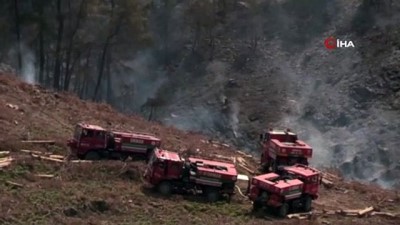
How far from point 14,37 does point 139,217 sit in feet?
89.4

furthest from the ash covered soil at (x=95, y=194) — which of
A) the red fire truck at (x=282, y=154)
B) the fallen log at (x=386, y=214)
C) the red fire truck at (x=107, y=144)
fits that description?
the red fire truck at (x=282, y=154)

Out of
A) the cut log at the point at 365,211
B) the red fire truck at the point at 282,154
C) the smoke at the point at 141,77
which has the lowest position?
the cut log at the point at 365,211

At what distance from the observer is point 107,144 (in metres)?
21.2

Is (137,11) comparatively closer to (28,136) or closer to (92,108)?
(92,108)

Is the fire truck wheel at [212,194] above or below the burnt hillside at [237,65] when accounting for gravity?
below

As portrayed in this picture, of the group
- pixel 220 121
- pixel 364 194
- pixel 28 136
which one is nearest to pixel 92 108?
pixel 28 136

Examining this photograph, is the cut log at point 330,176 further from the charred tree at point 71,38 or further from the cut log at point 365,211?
the charred tree at point 71,38

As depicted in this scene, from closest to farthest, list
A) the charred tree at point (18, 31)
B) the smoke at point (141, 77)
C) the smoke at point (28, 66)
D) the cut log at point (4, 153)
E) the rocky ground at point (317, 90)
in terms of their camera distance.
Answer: the cut log at point (4, 153)
the rocky ground at point (317, 90)
the charred tree at point (18, 31)
the smoke at point (28, 66)
the smoke at point (141, 77)

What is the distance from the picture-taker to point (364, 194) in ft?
75.9

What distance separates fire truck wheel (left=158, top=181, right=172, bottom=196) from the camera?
19.1 m

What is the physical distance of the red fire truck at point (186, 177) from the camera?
1903 cm

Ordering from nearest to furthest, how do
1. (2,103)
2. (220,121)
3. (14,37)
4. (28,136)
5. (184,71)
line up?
1. (28,136)
2. (2,103)
3. (14,37)
4. (220,121)
5. (184,71)

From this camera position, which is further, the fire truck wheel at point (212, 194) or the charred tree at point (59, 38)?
the charred tree at point (59, 38)

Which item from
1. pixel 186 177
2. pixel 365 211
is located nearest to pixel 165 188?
pixel 186 177
